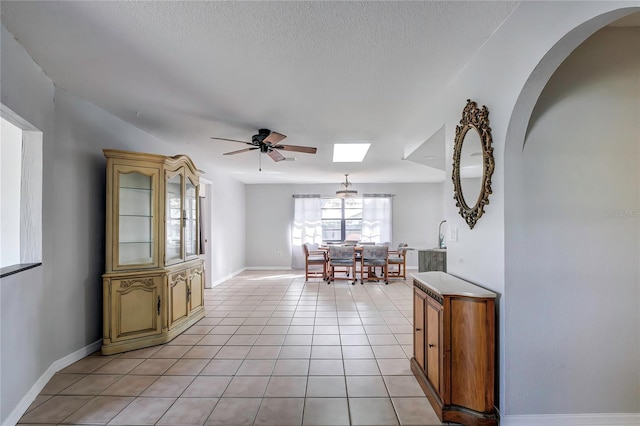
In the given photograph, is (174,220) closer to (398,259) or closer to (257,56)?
(257,56)

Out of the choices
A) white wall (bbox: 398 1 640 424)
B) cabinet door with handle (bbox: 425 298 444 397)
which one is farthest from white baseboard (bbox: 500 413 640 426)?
cabinet door with handle (bbox: 425 298 444 397)

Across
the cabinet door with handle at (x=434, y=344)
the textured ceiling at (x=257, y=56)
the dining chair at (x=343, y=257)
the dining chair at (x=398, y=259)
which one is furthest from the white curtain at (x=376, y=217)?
the cabinet door with handle at (x=434, y=344)

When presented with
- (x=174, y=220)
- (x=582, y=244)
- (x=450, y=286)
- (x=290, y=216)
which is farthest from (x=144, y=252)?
(x=290, y=216)

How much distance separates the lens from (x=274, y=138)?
10.2 ft

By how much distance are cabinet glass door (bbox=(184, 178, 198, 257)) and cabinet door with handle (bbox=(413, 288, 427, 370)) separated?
269 cm

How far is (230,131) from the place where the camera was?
3.49m

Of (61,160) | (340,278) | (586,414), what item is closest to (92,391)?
(61,160)

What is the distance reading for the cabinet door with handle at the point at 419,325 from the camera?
2135 millimetres

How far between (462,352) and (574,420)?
2.17ft

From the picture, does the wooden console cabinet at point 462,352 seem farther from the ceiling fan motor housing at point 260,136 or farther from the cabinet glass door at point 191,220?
the cabinet glass door at point 191,220

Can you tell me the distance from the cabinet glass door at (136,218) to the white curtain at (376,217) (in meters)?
5.52

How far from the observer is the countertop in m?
1.65

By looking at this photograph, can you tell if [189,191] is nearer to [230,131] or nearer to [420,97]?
[230,131]

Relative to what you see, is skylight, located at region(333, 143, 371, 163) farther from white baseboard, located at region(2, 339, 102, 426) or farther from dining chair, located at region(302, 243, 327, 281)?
white baseboard, located at region(2, 339, 102, 426)
